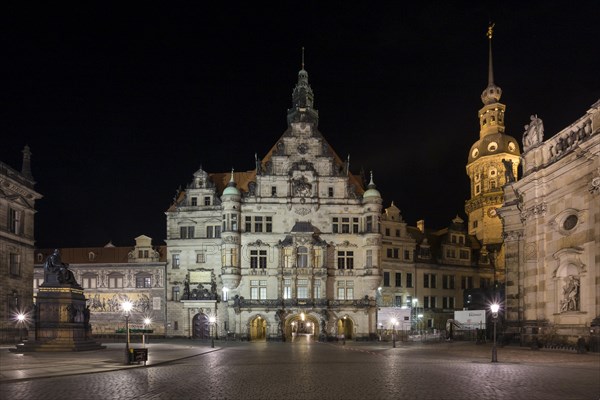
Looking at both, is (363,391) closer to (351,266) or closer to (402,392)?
(402,392)

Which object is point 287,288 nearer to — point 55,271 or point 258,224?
point 258,224

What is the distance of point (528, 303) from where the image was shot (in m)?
42.2

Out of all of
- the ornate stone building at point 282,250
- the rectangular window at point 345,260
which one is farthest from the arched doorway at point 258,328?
the rectangular window at point 345,260

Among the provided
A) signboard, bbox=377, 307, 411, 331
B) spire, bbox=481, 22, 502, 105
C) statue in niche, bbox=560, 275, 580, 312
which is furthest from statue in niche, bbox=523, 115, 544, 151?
spire, bbox=481, 22, 502, 105

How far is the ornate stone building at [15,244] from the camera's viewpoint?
5400 centimetres

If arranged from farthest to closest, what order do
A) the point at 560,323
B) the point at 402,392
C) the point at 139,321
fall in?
the point at 139,321, the point at 560,323, the point at 402,392

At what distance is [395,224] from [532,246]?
39.0 metres

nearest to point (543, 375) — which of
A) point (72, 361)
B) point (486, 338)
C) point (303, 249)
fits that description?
point (72, 361)

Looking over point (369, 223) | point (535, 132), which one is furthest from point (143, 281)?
point (535, 132)

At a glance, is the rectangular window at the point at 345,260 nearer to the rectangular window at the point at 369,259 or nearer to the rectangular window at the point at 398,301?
the rectangular window at the point at 369,259

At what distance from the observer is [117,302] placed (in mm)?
71562

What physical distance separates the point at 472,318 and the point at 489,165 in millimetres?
48505

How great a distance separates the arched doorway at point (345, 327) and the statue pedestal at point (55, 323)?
32.3 meters

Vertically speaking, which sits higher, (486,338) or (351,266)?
(351,266)
